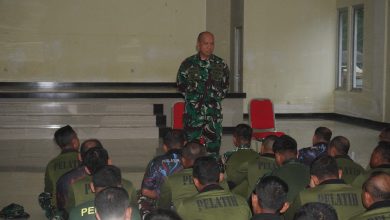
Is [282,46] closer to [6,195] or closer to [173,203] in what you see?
[6,195]

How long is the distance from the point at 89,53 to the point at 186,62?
9385 millimetres

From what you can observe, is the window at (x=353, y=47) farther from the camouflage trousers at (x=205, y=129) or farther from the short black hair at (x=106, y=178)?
the short black hair at (x=106, y=178)

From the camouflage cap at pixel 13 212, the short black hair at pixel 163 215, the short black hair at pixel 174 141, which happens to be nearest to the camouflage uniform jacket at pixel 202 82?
the short black hair at pixel 174 141

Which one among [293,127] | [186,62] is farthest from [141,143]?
[186,62]

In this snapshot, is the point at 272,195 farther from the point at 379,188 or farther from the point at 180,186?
the point at 180,186

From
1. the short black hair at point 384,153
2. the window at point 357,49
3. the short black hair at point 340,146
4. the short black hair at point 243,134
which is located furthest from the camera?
the window at point 357,49

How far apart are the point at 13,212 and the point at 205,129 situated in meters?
1.99

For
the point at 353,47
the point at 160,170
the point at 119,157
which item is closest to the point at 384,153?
the point at 160,170

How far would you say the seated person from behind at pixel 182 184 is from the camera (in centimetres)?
370

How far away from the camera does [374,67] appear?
1245 cm

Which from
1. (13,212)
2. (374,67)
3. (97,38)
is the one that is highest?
(97,38)

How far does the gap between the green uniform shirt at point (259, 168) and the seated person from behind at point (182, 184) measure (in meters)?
0.48

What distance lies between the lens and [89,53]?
14914 mm

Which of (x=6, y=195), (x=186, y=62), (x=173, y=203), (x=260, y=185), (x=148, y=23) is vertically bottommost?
(x=6, y=195)
